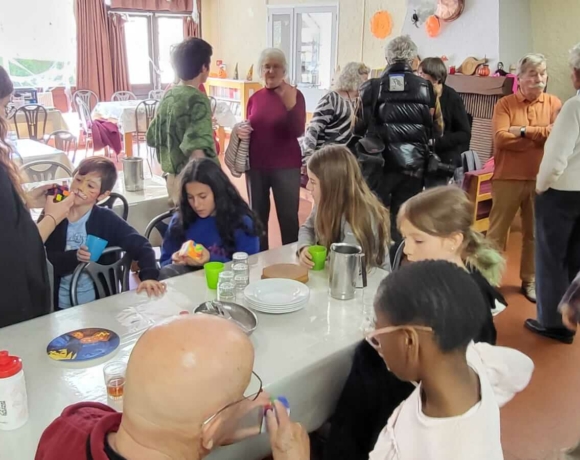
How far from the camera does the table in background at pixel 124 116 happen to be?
640 centimetres

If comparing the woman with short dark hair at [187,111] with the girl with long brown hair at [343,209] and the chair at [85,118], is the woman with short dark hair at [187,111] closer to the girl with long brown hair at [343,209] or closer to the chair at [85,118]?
the girl with long brown hair at [343,209]

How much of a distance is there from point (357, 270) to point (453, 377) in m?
0.78

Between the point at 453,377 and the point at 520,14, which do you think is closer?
the point at 453,377

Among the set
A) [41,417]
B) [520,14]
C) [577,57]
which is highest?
[520,14]

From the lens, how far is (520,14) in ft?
15.6

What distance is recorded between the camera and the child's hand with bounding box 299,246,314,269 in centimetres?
193

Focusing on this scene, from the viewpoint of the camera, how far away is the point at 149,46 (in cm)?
863

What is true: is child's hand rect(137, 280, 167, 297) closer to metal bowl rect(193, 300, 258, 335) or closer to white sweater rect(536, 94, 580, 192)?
metal bowl rect(193, 300, 258, 335)

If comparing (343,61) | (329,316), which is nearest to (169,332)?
(329,316)

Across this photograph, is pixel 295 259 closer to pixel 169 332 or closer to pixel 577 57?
pixel 169 332

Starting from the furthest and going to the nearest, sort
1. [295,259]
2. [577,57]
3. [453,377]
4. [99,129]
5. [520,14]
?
[99,129] → [520,14] → [577,57] → [295,259] → [453,377]

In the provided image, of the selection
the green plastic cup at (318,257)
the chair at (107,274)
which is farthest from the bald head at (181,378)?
the chair at (107,274)

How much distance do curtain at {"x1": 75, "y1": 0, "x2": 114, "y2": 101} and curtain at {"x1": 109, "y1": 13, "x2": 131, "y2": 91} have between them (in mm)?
82

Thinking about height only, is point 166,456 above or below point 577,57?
below
